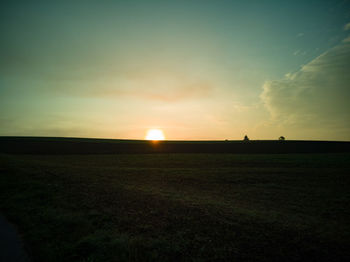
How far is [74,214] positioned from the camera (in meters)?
10.5

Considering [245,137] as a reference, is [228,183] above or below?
below

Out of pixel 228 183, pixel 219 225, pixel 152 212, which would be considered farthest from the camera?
pixel 228 183

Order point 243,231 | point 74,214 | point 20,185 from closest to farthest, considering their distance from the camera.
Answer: point 243,231
point 74,214
point 20,185

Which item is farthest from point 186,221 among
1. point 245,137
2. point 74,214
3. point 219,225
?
point 245,137

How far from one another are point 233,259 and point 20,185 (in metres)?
18.8

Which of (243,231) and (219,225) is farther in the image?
(219,225)

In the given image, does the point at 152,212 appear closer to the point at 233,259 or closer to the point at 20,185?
the point at 233,259

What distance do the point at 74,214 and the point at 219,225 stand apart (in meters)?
8.01

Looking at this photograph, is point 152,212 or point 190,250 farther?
point 152,212

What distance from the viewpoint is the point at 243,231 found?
8945 mm

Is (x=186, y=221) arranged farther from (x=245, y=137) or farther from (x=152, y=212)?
(x=245, y=137)

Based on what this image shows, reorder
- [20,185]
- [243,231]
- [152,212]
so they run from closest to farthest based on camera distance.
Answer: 1. [243,231]
2. [152,212]
3. [20,185]

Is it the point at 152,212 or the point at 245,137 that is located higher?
the point at 245,137

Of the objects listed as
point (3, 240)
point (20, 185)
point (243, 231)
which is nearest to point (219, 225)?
point (243, 231)
